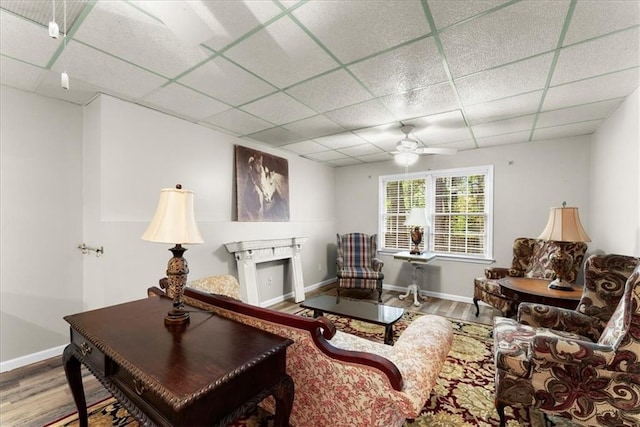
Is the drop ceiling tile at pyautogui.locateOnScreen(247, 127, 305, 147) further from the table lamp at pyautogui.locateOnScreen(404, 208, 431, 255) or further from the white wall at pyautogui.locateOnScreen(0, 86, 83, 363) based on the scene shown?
the table lamp at pyautogui.locateOnScreen(404, 208, 431, 255)

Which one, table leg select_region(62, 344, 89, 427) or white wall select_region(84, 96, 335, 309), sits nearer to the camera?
table leg select_region(62, 344, 89, 427)

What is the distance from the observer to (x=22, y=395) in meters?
2.12

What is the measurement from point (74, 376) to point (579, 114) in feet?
16.6

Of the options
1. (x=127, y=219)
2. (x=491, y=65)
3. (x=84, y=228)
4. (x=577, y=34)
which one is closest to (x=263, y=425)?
(x=127, y=219)

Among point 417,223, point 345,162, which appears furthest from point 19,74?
point 417,223

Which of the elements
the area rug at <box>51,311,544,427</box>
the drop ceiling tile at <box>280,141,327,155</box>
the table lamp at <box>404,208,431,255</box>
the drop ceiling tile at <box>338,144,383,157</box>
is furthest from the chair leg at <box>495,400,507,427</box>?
the drop ceiling tile at <box>280,141,327,155</box>

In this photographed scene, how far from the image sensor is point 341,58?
2029 millimetres

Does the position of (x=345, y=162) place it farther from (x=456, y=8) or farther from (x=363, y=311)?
(x=456, y=8)

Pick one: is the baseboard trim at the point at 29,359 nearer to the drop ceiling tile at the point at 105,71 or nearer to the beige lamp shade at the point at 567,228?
the drop ceiling tile at the point at 105,71

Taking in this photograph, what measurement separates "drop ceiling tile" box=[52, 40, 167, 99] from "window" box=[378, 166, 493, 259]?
4216 millimetres

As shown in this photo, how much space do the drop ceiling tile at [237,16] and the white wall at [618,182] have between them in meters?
3.19

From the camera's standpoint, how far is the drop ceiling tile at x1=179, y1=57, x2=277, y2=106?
7.09ft

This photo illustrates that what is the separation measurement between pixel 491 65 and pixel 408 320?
3.03 meters

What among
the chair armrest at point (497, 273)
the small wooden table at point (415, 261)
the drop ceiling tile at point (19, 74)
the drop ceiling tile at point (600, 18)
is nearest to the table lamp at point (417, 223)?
the small wooden table at point (415, 261)
